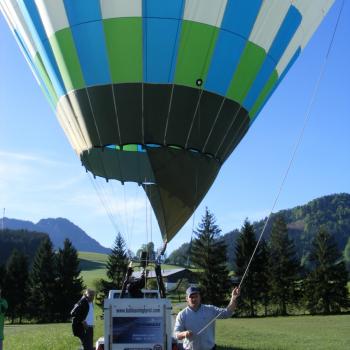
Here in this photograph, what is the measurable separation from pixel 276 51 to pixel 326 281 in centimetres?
4203

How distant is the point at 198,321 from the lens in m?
5.27

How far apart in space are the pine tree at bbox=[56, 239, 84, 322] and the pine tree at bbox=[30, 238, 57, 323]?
510 mm

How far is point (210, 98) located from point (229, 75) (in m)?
0.60

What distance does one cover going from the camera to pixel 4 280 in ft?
178

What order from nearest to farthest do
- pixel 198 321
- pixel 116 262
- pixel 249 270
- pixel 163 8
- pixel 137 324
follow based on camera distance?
pixel 198 321 < pixel 137 324 < pixel 163 8 < pixel 249 270 < pixel 116 262

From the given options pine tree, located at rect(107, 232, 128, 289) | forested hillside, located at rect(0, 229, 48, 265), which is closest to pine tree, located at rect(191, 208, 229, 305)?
pine tree, located at rect(107, 232, 128, 289)

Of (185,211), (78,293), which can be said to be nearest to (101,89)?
(185,211)

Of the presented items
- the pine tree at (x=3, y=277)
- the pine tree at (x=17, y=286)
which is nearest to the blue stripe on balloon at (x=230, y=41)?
the pine tree at (x=3, y=277)

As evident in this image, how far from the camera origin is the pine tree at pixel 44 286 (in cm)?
5247

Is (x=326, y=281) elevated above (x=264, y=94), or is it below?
below

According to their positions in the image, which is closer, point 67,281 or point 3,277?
point 67,281

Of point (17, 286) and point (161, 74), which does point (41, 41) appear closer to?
point (161, 74)

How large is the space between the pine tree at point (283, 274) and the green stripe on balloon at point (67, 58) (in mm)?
43141

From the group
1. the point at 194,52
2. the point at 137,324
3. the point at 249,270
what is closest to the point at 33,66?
the point at 194,52
